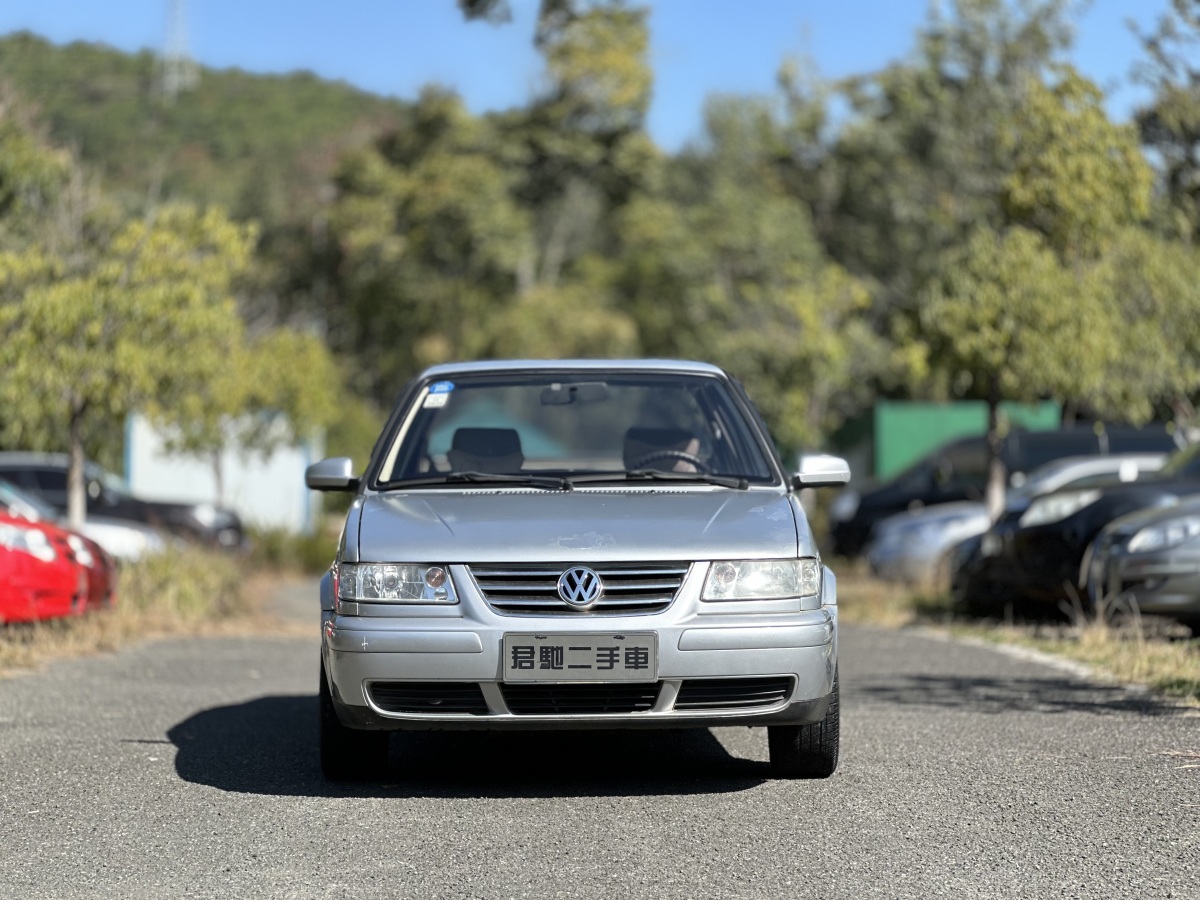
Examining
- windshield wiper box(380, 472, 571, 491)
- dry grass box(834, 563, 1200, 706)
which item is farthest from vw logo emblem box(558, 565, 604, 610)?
dry grass box(834, 563, 1200, 706)

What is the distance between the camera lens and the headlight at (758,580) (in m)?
6.09

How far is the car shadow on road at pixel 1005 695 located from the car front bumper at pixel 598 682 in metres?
2.67

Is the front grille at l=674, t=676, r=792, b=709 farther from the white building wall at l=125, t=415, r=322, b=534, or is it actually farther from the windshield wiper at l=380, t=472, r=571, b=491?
the white building wall at l=125, t=415, r=322, b=534

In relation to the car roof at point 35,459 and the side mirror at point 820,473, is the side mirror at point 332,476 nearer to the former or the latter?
the side mirror at point 820,473

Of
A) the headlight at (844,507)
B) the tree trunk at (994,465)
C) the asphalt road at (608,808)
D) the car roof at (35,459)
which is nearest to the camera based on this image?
the asphalt road at (608,808)

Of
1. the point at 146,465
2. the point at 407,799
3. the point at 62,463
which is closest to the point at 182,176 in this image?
the point at 146,465

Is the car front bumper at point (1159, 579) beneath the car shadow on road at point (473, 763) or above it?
above

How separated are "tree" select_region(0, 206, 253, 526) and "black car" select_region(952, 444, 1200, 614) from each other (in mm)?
6398

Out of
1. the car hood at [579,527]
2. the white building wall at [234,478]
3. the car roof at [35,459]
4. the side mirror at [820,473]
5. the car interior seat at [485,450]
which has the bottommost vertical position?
the white building wall at [234,478]

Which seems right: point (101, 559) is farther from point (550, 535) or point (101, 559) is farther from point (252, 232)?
point (550, 535)

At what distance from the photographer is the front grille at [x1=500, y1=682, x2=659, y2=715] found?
6.02 m

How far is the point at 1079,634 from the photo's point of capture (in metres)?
11.7

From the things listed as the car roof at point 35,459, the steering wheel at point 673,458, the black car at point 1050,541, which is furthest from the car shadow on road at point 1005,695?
the car roof at point 35,459

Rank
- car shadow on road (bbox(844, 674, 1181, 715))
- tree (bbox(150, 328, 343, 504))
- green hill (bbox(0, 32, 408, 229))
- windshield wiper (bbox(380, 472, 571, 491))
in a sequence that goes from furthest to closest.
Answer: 1. green hill (bbox(0, 32, 408, 229))
2. tree (bbox(150, 328, 343, 504))
3. car shadow on road (bbox(844, 674, 1181, 715))
4. windshield wiper (bbox(380, 472, 571, 491))
